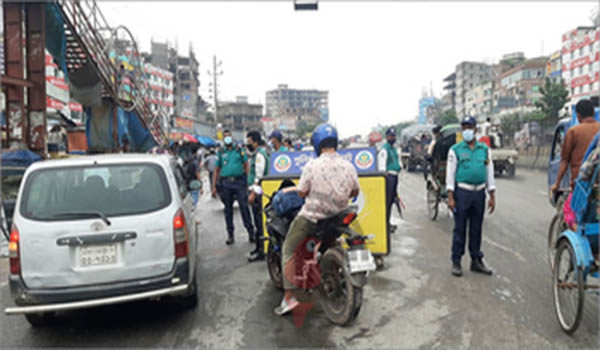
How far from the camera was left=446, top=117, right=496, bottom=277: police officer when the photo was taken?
5.39 metres

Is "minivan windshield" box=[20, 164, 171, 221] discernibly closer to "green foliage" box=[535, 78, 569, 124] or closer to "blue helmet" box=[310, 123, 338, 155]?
"blue helmet" box=[310, 123, 338, 155]

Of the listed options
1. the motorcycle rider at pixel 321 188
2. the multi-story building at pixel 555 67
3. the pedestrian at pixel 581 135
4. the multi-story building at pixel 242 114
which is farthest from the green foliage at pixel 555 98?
the multi-story building at pixel 242 114

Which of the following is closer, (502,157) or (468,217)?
(468,217)

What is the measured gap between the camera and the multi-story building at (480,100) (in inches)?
3588

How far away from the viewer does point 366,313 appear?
14.3 ft

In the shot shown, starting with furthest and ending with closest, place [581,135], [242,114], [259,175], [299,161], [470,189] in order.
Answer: [242,114], [259,175], [299,161], [470,189], [581,135]

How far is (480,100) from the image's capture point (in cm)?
9538


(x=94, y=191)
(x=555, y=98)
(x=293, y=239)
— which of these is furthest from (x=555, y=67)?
(x=94, y=191)

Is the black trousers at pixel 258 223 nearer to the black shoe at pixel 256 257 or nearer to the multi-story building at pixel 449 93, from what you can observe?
the black shoe at pixel 256 257

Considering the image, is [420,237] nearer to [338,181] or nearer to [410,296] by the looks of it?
[410,296]

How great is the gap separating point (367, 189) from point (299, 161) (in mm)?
996

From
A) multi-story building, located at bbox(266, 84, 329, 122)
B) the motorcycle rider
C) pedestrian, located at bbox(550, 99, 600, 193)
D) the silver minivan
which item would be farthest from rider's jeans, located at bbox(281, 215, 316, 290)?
multi-story building, located at bbox(266, 84, 329, 122)

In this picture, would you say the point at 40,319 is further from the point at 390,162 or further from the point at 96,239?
the point at 390,162

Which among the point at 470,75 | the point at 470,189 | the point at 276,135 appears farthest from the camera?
the point at 470,75
